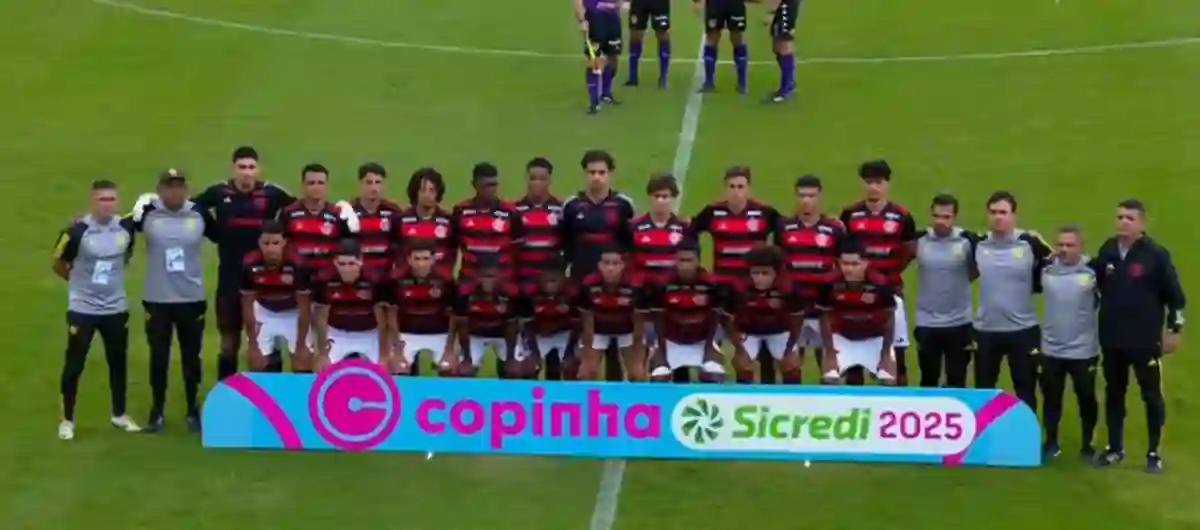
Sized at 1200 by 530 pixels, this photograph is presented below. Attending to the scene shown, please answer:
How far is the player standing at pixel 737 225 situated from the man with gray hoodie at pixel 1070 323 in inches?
76.5

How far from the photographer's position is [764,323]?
13.8m

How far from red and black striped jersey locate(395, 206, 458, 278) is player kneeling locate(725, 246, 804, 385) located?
6.64 ft

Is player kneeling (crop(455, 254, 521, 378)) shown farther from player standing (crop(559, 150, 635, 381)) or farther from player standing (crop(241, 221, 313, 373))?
player standing (crop(241, 221, 313, 373))

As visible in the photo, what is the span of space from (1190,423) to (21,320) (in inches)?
370

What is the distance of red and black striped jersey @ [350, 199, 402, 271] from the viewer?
550 inches

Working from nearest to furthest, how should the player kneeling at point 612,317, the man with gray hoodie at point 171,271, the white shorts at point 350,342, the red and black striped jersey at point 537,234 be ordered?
the player kneeling at point 612,317
the man with gray hoodie at point 171,271
the white shorts at point 350,342
the red and black striped jersey at point 537,234

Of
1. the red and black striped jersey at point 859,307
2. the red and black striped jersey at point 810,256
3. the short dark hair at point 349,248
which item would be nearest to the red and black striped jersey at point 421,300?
the short dark hair at point 349,248

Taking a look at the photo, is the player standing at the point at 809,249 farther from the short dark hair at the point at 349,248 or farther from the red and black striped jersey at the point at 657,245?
the short dark hair at the point at 349,248

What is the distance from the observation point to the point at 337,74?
22969 millimetres

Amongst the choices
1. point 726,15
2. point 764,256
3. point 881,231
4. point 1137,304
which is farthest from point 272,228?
point 726,15

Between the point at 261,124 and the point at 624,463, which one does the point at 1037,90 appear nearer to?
the point at 261,124

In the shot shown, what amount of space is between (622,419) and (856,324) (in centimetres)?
182

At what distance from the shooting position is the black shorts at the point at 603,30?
21.1 m

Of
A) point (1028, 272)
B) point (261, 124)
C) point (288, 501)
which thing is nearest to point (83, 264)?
point (288, 501)
